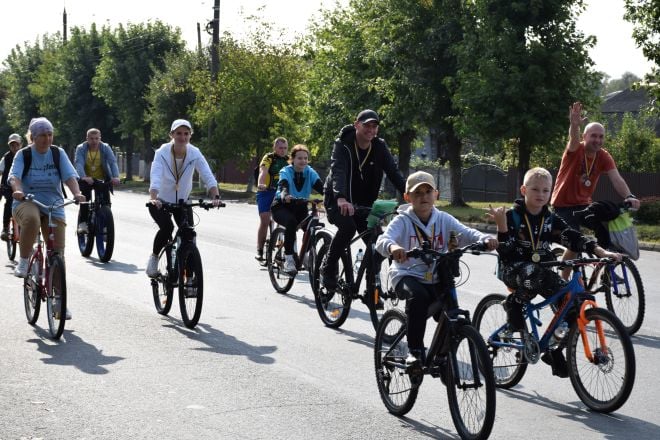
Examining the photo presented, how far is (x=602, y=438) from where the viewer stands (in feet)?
19.6

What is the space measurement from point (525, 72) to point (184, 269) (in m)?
22.2

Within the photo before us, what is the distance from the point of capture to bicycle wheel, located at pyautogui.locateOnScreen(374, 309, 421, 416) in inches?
251

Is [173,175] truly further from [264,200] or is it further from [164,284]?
[264,200]

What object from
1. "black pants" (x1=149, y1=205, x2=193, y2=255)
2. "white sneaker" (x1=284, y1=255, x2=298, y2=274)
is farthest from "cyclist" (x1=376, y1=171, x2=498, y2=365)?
"white sneaker" (x1=284, y1=255, x2=298, y2=274)

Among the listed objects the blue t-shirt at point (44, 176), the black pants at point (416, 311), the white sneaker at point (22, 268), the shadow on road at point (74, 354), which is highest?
the blue t-shirt at point (44, 176)

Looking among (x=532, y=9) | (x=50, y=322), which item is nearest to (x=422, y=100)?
(x=532, y=9)

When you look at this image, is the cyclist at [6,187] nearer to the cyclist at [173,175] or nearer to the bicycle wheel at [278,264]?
the bicycle wheel at [278,264]

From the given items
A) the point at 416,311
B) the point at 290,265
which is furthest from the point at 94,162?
the point at 416,311

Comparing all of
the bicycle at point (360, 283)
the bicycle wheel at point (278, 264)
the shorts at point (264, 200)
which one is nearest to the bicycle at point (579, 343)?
the bicycle at point (360, 283)

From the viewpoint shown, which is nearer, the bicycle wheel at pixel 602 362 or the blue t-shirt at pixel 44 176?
the bicycle wheel at pixel 602 362

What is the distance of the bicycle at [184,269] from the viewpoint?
9516 mm

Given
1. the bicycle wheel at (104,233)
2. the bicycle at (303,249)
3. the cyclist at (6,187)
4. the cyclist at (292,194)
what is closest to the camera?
the bicycle at (303,249)

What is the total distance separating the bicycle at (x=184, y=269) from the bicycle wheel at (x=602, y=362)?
3710mm

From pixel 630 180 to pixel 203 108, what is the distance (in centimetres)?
1834
